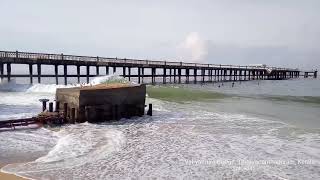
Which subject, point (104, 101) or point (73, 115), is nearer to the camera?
point (73, 115)

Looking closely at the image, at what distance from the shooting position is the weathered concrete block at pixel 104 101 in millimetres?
18375

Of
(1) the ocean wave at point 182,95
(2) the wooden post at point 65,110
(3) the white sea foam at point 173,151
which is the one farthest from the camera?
(1) the ocean wave at point 182,95

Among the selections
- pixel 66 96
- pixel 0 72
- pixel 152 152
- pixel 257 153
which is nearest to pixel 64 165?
pixel 152 152

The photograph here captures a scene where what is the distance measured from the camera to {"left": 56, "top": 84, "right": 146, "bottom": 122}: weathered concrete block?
18.4 m

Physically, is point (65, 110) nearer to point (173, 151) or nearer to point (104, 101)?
point (104, 101)

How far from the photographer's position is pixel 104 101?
19.3 metres

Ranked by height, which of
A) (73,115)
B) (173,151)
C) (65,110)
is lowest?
(173,151)

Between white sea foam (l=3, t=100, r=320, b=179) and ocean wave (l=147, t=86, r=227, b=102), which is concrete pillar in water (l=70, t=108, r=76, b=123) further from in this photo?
ocean wave (l=147, t=86, r=227, b=102)

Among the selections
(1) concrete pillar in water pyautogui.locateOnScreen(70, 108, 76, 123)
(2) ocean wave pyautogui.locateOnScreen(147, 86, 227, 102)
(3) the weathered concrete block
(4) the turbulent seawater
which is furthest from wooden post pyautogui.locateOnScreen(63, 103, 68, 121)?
(2) ocean wave pyautogui.locateOnScreen(147, 86, 227, 102)

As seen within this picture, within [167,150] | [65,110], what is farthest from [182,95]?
[167,150]

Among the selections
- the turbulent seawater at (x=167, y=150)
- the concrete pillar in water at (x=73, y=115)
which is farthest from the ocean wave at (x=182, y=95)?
the concrete pillar in water at (x=73, y=115)

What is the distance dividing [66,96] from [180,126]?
214 inches

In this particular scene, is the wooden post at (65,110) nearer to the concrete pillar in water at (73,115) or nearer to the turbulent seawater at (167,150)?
the concrete pillar in water at (73,115)

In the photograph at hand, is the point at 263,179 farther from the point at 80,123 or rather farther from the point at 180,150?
the point at 80,123
